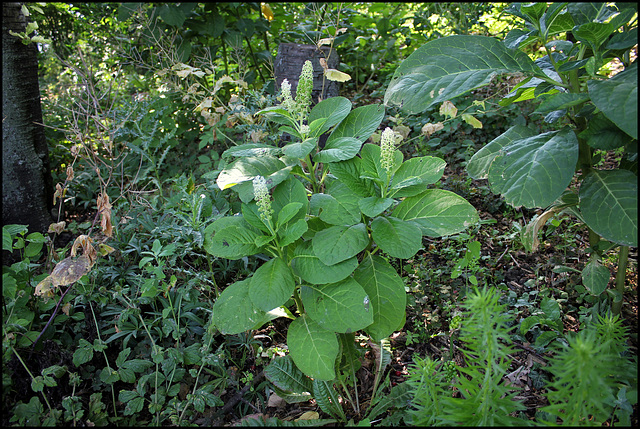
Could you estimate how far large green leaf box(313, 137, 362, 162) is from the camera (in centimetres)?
162

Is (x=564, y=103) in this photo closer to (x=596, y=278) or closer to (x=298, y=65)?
(x=596, y=278)

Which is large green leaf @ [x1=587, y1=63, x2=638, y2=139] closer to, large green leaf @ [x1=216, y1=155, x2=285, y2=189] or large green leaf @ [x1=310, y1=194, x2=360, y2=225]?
large green leaf @ [x1=310, y1=194, x2=360, y2=225]

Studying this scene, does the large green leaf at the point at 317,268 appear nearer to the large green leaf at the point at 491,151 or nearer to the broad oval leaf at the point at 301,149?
the broad oval leaf at the point at 301,149

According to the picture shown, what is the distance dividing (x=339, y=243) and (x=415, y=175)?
0.49 meters

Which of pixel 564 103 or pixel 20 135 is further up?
pixel 564 103

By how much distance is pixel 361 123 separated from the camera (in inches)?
71.8

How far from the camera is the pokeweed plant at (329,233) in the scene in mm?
1455

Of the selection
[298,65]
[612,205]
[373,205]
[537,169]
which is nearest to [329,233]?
[373,205]

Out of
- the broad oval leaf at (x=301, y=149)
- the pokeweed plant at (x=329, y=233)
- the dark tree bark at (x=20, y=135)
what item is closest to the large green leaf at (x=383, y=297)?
the pokeweed plant at (x=329, y=233)

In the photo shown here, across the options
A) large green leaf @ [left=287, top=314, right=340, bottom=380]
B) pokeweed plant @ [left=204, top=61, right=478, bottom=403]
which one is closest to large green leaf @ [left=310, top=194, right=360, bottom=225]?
pokeweed plant @ [left=204, top=61, right=478, bottom=403]

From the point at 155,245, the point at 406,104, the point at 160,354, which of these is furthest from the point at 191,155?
the point at 406,104

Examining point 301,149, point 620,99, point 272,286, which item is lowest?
point 272,286

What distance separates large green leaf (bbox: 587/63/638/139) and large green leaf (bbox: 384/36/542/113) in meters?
0.28

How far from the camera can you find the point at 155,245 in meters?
1.96
